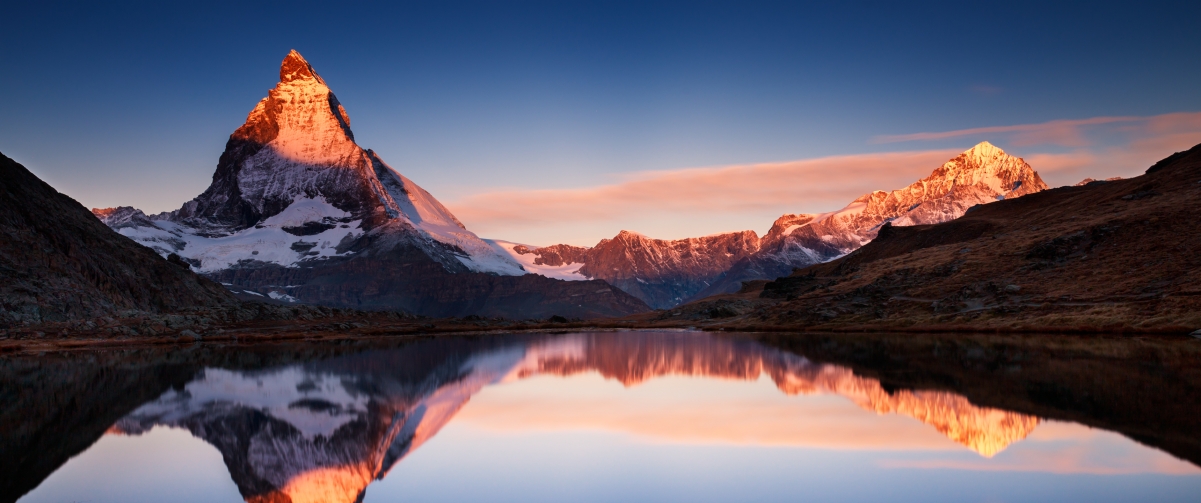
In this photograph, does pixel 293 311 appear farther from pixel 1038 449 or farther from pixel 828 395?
pixel 1038 449

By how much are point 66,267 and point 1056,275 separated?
130 m

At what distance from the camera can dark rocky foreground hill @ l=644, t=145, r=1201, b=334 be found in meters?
70.8

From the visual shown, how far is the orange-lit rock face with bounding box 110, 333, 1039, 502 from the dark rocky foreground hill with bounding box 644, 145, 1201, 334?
31.4 m

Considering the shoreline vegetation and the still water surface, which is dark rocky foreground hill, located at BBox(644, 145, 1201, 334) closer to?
the shoreline vegetation

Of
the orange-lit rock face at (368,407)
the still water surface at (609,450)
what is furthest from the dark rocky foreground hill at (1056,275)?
the still water surface at (609,450)

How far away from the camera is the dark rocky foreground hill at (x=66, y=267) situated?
10544cm

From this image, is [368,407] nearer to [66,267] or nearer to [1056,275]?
[1056,275]

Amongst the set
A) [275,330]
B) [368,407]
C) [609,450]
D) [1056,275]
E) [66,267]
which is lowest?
[275,330]

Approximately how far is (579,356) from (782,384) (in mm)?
32313

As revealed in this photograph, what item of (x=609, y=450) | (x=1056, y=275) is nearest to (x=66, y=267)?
(x=609, y=450)

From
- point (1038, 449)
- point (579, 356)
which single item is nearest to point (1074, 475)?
point (1038, 449)

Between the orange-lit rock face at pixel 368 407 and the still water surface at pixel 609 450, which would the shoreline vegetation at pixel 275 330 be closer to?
the orange-lit rock face at pixel 368 407

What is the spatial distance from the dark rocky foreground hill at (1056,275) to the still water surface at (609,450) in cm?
→ 4327

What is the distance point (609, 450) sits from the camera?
23.1 meters
